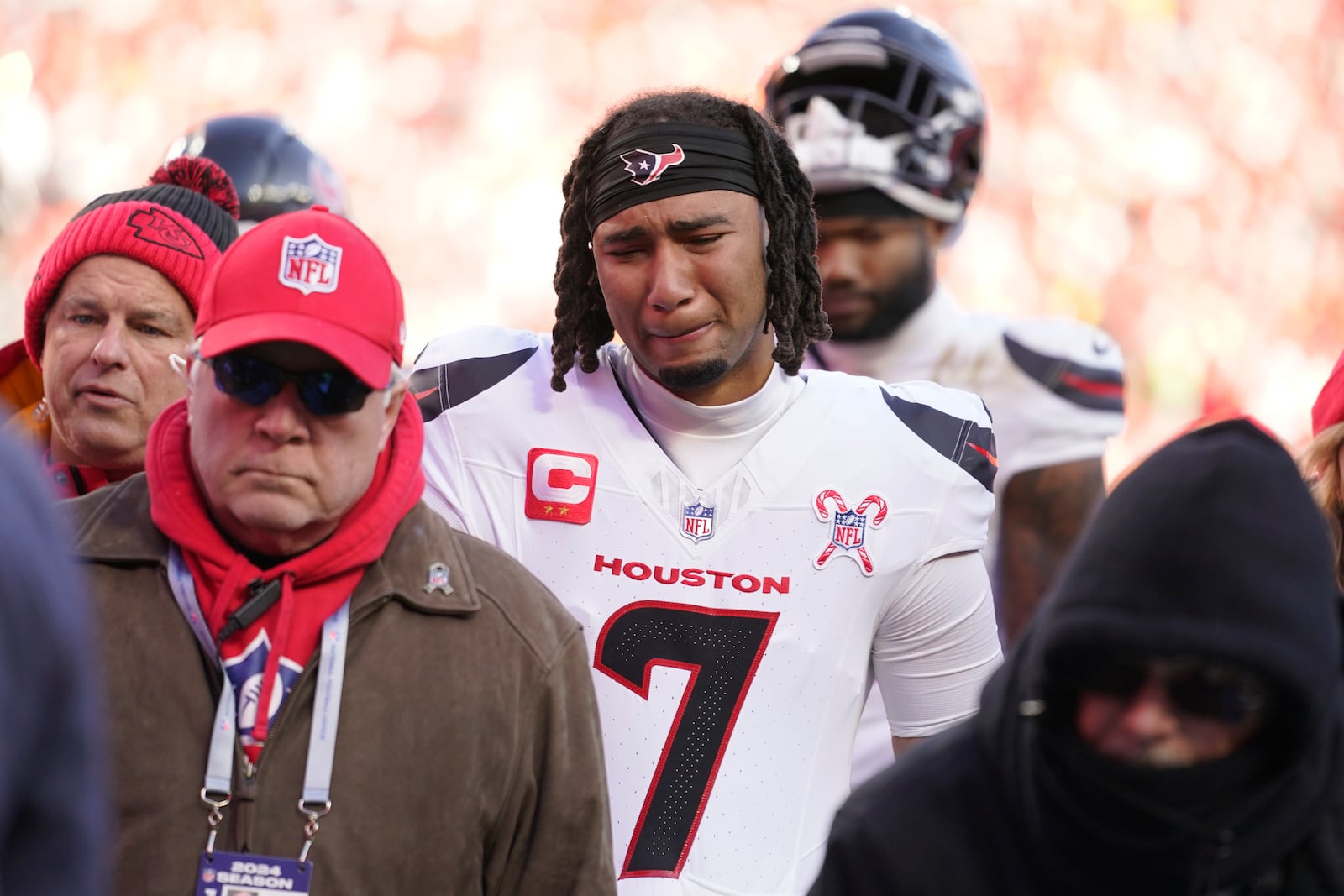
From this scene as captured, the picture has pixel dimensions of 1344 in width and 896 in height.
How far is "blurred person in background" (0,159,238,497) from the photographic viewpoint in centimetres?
311

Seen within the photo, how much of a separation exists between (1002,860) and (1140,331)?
38.0ft

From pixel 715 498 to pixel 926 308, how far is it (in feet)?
7.27

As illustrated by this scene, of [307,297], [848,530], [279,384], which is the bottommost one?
[848,530]

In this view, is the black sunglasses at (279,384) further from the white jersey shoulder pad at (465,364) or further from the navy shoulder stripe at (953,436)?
the navy shoulder stripe at (953,436)

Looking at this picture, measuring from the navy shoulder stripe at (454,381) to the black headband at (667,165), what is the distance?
318 millimetres

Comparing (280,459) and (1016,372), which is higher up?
(1016,372)

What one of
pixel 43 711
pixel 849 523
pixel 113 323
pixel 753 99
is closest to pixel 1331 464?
pixel 849 523

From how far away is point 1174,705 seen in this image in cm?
183

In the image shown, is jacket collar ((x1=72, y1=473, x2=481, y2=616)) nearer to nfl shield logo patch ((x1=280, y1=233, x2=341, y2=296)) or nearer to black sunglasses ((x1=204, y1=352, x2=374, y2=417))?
black sunglasses ((x1=204, y1=352, x2=374, y2=417))

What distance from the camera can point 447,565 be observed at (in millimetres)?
2477

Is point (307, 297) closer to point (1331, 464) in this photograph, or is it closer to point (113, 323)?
point (113, 323)

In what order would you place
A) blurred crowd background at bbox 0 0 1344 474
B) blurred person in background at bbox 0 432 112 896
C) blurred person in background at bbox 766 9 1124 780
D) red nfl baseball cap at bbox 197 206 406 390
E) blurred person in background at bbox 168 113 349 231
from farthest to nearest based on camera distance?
blurred crowd background at bbox 0 0 1344 474 < blurred person in background at bbox 168 113 349 231 < blurred person in background at bbox 766 9 1124 780 < red nfl baseball cap at bbox 197 206 406 390 < blurred person in background at bbox 0 432 112 896

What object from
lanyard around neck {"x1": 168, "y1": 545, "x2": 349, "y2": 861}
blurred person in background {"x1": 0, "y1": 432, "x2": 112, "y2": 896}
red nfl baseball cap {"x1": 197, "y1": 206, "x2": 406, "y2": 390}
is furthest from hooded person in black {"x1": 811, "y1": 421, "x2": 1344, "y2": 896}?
red nfl baseball cap {"x1": 197, "y1": 206, "x2": 406, "y2": 390}

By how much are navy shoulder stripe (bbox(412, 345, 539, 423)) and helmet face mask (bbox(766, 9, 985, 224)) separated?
205cm
